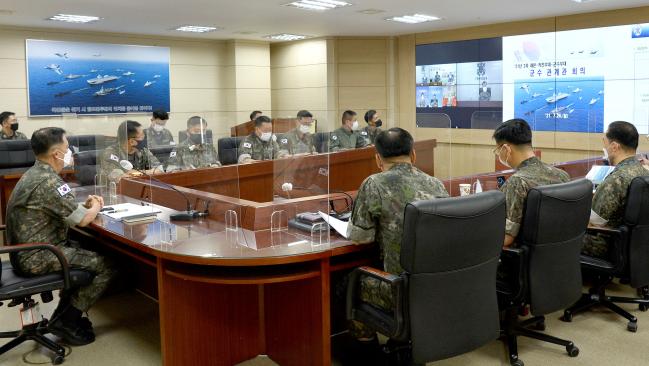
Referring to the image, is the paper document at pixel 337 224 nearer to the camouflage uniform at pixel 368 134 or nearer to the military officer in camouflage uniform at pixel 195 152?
the military officer in camouflage uniform at pixel 195 152

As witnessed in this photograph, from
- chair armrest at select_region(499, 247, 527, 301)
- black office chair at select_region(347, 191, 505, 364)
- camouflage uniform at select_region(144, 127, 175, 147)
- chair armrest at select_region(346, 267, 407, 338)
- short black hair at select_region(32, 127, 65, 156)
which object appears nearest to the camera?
black office chair at select_region(347, 191, 505, 364)

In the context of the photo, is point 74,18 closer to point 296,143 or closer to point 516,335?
point 296,143

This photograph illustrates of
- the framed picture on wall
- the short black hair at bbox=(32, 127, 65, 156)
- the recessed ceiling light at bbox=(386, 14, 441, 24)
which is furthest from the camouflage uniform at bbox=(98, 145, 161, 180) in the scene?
the framed picture on wall

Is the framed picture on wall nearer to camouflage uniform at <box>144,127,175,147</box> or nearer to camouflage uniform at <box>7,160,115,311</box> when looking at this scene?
camouflage uniform at <box>144,127,175,147</box>

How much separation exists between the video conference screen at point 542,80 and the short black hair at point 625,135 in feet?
8.62

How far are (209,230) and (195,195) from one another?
0.52 metres

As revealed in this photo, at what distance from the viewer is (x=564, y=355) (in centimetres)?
294

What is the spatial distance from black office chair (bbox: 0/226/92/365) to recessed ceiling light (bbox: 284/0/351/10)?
438 centimetres

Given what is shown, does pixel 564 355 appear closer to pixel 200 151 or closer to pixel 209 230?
pixel 209 230

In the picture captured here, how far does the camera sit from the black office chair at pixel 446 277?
2086 millimetres

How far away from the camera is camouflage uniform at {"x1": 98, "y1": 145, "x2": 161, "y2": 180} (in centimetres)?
438

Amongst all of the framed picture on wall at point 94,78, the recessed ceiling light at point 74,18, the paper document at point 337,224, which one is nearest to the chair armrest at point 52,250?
the paper document at point 337,224

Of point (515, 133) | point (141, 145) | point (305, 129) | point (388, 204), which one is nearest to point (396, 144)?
point (388, 204)

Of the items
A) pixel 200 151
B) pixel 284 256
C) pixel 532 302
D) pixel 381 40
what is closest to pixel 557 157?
pixel 381 40
